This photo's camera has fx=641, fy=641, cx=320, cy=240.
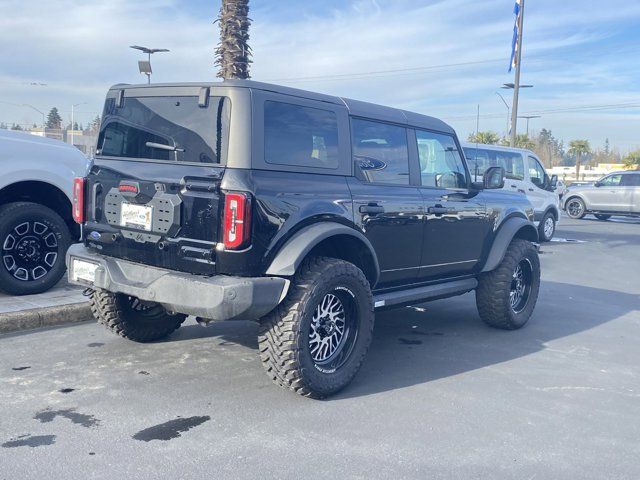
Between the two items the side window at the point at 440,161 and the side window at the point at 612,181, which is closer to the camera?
the side window at the point at 440,161

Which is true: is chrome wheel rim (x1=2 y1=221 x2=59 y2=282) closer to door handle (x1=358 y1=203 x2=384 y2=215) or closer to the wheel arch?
the wheel arch

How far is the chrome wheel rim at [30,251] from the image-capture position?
5.98 metres

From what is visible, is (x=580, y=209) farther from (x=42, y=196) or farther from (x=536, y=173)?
(x=42, y=196)

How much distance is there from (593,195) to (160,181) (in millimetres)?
21127

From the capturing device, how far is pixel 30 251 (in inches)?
242

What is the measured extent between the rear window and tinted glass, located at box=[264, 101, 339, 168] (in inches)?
12.2

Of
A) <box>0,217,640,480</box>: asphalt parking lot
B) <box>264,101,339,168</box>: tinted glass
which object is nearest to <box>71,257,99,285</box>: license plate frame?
<box>0,217,640,480</box>: asphalt parking lot

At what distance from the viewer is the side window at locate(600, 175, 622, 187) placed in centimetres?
2188

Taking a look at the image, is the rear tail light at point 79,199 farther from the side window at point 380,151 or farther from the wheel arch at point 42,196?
the side window at point 380,151

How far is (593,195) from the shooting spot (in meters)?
22.3

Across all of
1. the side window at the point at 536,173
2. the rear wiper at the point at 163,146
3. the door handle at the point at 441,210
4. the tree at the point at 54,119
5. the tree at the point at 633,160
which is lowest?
the door handle at the point at 441,210

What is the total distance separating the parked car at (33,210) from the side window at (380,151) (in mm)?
3194

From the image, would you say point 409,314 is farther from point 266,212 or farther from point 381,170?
point 266,212

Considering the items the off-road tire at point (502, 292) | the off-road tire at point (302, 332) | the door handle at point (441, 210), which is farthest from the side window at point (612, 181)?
the off-road tire at point (302, 332)
